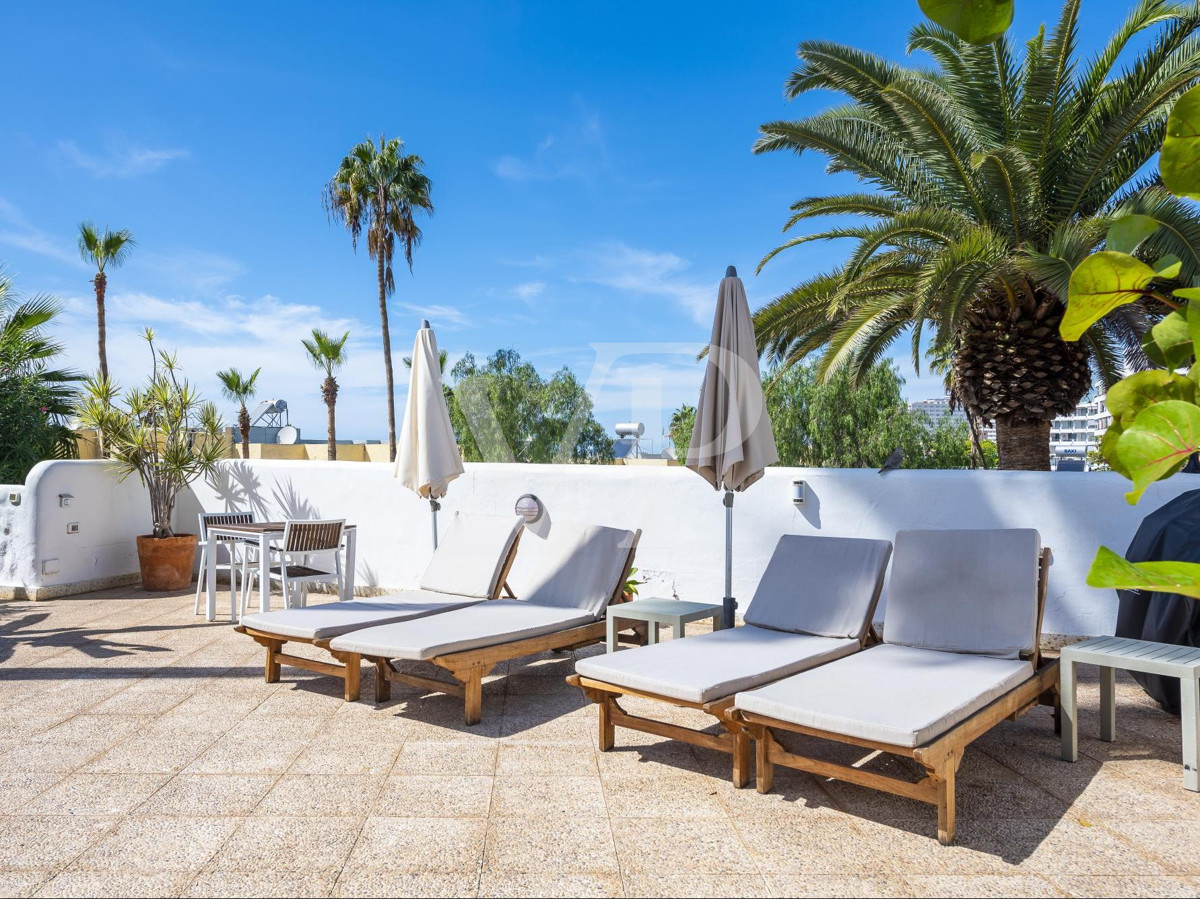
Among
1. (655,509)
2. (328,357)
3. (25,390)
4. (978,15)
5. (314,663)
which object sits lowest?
(314,663)

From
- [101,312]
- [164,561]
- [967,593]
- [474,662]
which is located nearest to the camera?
[967,593]

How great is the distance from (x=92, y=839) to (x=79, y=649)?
3.48 m

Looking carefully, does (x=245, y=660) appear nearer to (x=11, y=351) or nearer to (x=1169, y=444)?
(x=1169, y=444)

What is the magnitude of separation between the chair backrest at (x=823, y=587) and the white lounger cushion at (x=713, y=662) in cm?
9

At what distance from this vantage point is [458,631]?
457 cm

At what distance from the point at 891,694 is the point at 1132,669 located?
1.16 meters

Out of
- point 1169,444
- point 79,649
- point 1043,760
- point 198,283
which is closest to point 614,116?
point 198,283

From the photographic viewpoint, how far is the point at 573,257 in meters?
28.6

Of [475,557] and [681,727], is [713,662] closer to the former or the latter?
[681,727]

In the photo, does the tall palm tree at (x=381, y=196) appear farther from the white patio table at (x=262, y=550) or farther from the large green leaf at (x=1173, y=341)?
the large green leaf at (x=1173, y=341)

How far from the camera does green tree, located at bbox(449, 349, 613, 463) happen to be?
21484 mm

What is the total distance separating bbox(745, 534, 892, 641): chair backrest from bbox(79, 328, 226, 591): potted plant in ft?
21.2

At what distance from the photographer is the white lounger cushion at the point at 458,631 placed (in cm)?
430

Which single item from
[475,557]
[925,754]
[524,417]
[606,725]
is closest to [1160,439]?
[925,754]
